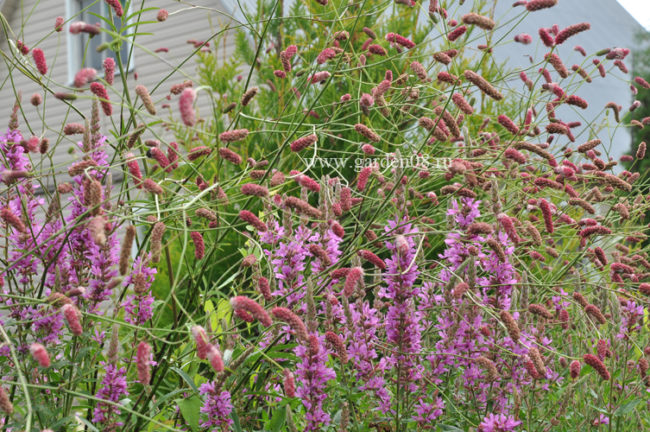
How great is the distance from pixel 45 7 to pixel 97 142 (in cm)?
1274

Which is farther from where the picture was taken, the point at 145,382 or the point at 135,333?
the point at 135,333

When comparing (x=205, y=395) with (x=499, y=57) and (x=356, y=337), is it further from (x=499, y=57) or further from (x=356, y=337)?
(x=499, y=57)

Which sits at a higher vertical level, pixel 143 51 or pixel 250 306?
pixel 250 306

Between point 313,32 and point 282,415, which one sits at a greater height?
point 313,32

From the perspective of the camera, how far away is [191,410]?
1597 millimetres

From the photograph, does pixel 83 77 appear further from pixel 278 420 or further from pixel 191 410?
pixel 278 420

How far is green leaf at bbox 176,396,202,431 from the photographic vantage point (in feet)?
5.14

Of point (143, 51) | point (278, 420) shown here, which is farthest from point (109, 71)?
point (143, 51)

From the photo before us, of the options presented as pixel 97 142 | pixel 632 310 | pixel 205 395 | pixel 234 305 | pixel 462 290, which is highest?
pixel 97 142

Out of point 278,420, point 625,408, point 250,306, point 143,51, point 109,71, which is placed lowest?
point 625,408

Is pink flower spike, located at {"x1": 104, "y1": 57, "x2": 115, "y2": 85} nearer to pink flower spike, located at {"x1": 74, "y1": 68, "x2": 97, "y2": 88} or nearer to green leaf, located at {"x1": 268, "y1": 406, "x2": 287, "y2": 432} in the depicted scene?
pink flower spike, located at {"x1": 74, "y1": 68, "x2": 97, "y2": 88}

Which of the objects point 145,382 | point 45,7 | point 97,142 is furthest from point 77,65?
point 145,382

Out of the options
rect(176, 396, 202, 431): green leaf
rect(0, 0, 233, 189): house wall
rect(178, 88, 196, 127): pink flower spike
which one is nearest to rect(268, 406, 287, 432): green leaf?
rect(176, 396, 202, 431): green leaf

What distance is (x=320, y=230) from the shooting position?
1918 mm
